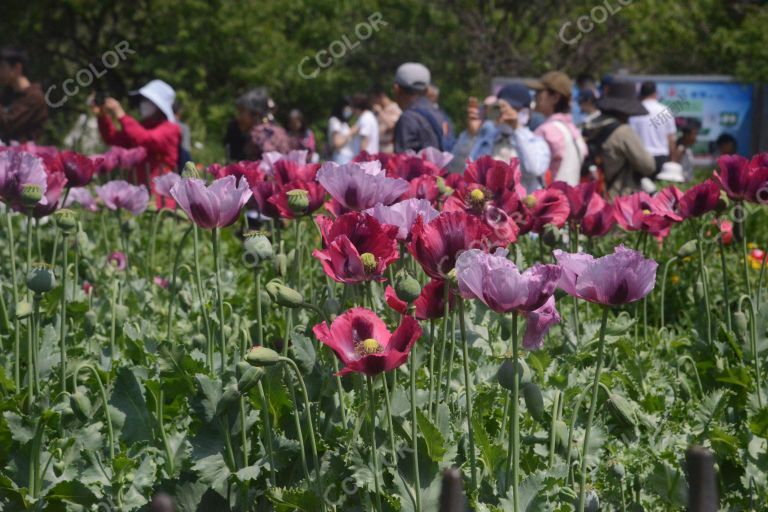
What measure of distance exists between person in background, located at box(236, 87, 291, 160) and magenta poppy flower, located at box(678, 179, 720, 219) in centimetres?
415

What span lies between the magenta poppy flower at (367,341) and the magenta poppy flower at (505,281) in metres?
0.11

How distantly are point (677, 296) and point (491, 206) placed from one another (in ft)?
7.94

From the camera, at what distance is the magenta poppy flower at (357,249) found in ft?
5.90

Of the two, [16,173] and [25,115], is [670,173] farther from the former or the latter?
[16,173]

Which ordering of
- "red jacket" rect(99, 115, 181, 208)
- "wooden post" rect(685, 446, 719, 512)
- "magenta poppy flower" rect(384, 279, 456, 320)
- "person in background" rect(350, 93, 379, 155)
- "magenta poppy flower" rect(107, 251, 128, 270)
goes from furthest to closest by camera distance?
"person in background" rect(350, 93, 379, 155), "red jacket" rect(99, 115, 181, 208), "magenta poppy flower" rect(107, 251, 128, 270), "magenta poppy flower" rect(384, 279, 456, 320), "wooden post" rect(685, 446, 719, 512)

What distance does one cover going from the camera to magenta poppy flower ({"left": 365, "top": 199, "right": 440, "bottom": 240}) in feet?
6.56

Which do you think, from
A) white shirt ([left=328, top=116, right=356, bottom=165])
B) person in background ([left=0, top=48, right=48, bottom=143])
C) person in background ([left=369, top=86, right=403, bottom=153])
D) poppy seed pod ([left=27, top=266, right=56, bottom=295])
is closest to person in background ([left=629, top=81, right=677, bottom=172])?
person in background ([left=369, top=86, right=403, bottom=153])

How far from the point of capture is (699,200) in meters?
2.78

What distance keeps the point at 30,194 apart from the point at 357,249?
91 cm

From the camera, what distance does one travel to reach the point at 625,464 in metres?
2.28

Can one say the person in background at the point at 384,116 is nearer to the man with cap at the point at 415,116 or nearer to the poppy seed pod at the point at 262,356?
the man with cap at the point at 415,116

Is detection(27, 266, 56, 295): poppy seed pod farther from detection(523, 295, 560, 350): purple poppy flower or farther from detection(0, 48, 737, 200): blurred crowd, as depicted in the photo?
detection(0, 48, 737, 200): blurred crowd

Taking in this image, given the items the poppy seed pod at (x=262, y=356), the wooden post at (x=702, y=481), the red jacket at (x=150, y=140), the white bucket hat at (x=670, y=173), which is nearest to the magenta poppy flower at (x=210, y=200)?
the poppy seed pod at (x=262, y=356)

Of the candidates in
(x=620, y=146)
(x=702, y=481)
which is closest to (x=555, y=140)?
(x=620, y=146)
